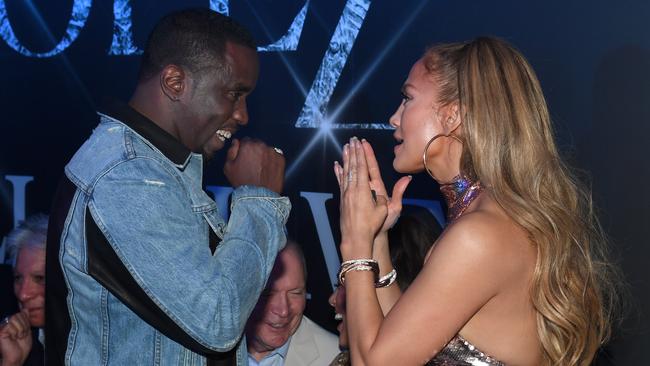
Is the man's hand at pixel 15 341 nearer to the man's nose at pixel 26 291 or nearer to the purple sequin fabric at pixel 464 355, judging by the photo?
the man's nose at pixel 26 291

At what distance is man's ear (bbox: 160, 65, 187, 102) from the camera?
1.90 metres

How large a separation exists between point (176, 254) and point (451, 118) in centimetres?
74

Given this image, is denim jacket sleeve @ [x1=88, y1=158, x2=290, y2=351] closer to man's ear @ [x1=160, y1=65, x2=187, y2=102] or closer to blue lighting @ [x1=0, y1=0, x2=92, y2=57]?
man's ear @ [x1=160, y1=65, x2=187, y2=102]

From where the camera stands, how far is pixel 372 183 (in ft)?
6.93

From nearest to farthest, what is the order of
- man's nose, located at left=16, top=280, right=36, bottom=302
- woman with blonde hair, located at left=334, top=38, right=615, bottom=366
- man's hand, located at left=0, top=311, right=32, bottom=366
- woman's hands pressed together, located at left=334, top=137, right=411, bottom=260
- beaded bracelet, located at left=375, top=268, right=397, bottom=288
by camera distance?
woman with blonde hair, located at left=334, top=38, right=615, bottom=366 < woman's hands pressed together, located at left=334, top=137, right=411, bottom=260 < beaded bracelet, located at left=375, top=268, right=397, bottom=288 < man's hand, located at left=0, top=311, right=32, bottom=366 < man's nose, located at left=16, top=280, right=36, bottom=302

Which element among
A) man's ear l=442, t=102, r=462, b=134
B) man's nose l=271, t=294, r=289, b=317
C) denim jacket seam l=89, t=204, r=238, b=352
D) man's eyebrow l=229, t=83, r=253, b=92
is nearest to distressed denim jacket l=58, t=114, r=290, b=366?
denim jacket seam l=89, t=204, r=238, b=352

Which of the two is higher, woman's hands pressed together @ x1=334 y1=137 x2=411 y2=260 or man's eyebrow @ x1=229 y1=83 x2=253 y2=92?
man's eyebrow @ x1=229 y1=83 x2=253 y2=92

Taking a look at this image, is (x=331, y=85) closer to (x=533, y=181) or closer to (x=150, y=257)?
(x=533, y=181)

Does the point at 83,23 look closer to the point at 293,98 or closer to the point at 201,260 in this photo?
the point at 293,98

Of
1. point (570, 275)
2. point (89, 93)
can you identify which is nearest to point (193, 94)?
point (570, 275)

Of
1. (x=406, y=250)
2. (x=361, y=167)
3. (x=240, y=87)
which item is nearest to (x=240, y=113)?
(x=240, y=87)

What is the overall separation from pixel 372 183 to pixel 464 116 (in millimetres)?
324

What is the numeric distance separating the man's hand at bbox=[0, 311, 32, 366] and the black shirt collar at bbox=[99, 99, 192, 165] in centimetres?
147

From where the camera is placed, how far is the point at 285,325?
10.4 ft
